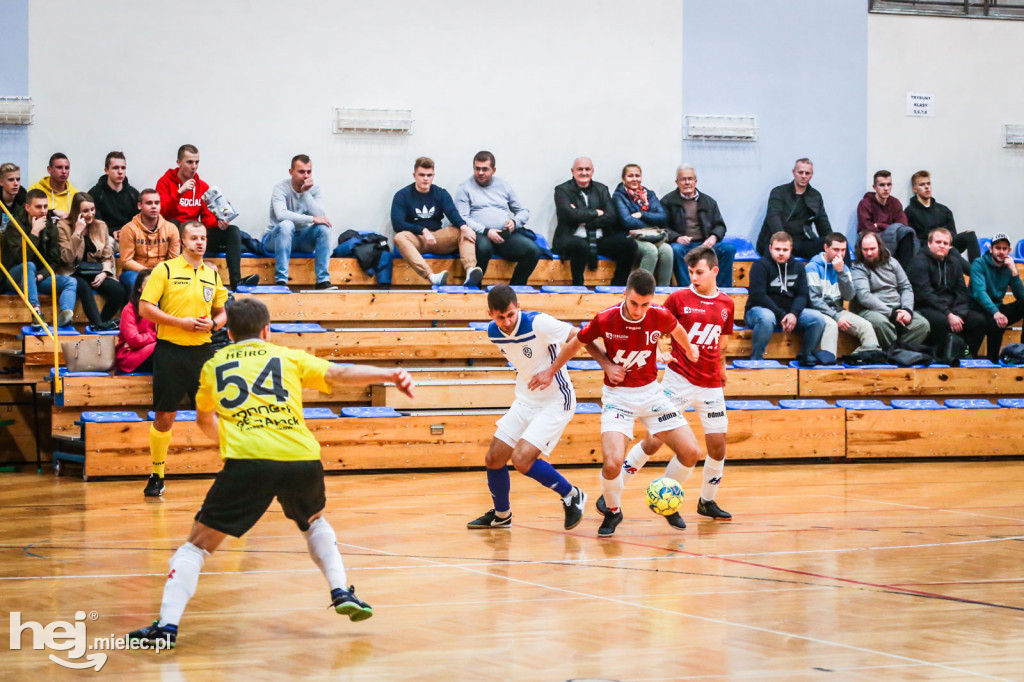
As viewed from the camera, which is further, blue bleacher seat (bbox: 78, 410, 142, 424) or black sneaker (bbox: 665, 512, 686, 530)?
blue bleacher seat (bbox: 78, 410, 142, 424)

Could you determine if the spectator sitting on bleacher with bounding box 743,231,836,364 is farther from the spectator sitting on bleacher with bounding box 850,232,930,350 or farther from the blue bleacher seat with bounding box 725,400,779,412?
the spectator sitting on bleacher with bounding box 850,232,930,350

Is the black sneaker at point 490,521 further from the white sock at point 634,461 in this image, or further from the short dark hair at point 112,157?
the short dark hair at point 112,157

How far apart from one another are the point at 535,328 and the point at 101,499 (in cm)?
387

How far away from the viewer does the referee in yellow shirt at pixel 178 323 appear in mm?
8664

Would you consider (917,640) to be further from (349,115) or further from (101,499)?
(349,115)

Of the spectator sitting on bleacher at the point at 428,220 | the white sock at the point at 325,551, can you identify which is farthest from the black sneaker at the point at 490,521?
the spectator sitting on bleacher at the point at 428,220

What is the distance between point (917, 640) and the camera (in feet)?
14.7

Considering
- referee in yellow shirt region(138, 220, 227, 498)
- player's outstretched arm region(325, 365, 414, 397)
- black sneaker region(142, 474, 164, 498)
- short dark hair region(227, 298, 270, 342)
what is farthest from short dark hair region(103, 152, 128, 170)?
player's outstretched arm region(325, 365, 414, 397)

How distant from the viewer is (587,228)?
13445 mm

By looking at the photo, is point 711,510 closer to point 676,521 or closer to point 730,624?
point 676,521

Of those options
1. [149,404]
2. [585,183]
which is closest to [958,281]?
[585,183]

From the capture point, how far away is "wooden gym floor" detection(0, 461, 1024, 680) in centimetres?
419

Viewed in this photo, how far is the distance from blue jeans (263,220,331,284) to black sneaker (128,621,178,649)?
783 cm

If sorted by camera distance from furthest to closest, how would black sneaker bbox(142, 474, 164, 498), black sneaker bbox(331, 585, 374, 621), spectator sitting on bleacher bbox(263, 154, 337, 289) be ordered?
1. spectator sitting on bleacher bbox(263, 154, 337, 289)
2. black sneaker bbox(142, 474, 164, 498)
3. black sneaker bbox(331, 585, 374, 621)
